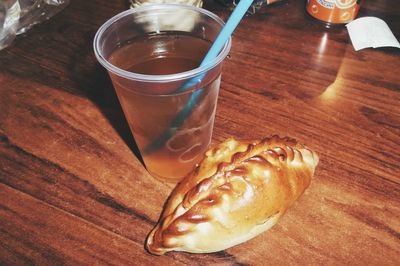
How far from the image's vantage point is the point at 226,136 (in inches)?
26.5

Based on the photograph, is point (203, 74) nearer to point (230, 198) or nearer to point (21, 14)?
point (230, 198)

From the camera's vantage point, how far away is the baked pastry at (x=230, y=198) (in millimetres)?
444

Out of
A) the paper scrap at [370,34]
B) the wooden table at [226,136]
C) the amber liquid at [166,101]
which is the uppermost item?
the amber liquid at [166,101]

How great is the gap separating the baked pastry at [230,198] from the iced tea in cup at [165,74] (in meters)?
0.08

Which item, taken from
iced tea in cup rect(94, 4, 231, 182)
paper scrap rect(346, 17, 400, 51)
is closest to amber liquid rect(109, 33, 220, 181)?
iced tea in cup rect(94, 4, 231, 182)

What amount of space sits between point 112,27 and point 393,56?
70 cm

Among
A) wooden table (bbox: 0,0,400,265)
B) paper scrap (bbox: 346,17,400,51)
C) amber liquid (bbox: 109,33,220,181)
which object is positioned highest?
amber liquid (bbox: 109,33,220,181)

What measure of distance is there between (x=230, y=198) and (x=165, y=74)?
22cm

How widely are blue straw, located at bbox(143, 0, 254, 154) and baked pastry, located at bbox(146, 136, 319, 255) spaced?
7 cm

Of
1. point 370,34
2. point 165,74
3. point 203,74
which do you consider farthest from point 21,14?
point 370,34

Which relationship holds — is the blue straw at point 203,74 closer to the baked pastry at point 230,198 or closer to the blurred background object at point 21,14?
the baked pastry at point 230,198

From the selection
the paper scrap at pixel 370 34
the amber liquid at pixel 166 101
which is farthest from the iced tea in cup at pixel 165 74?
the paper scrap at pixel 370 34

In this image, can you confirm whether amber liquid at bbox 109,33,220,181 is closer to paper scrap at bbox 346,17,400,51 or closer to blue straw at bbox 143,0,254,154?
blue straw at bbox 143,0,254,154

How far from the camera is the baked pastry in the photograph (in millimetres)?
444
